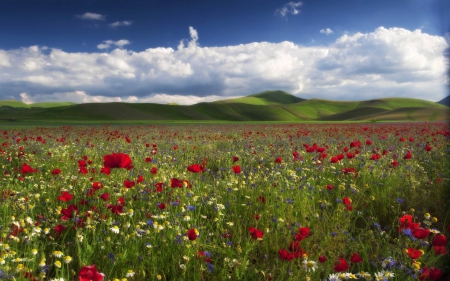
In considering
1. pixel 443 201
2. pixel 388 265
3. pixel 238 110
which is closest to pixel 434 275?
pixel 388 265

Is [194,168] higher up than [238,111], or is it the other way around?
[238,111]

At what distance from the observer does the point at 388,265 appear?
2611 millimetres

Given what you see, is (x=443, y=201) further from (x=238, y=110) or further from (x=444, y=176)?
(x=238, y=110)

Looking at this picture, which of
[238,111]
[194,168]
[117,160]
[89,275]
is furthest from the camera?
[238,111]

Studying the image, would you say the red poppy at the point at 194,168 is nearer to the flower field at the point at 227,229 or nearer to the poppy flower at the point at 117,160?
the flower field at the point at 227,229

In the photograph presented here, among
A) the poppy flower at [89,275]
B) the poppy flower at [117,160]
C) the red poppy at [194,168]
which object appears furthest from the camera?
the red poppy at [194,168]

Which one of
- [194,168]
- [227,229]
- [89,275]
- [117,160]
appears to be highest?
[117,160]

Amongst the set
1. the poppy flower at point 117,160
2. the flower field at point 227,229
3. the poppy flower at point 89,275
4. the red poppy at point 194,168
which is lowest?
the flower field at point 227,229

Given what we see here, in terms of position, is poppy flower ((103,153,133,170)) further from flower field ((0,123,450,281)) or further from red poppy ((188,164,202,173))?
red poppy ((188,164,202,173))

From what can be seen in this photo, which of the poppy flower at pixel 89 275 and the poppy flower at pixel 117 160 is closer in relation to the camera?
the poppy flower at pixel 89 275

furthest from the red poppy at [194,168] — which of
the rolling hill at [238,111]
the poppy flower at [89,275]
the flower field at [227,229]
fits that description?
the rolling hill at [238,111]

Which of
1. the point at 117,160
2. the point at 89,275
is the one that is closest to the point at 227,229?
the point at 117,160

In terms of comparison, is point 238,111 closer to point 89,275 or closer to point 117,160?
point 117,160

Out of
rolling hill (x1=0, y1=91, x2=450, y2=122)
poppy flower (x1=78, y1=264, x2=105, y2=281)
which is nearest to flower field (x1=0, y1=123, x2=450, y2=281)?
poppy flower (x1=78, y1=264, x2=105, y2=281)
